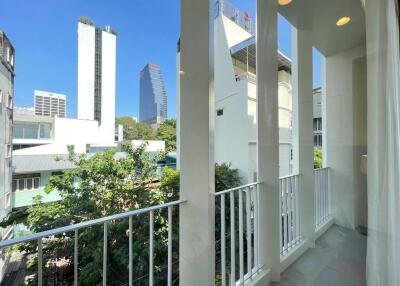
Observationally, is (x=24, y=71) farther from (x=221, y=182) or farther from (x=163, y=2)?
(x=221, y=182)

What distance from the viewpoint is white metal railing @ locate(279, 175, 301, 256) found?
2.32 metres

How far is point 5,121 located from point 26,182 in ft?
1.17

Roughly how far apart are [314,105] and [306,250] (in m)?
1.57

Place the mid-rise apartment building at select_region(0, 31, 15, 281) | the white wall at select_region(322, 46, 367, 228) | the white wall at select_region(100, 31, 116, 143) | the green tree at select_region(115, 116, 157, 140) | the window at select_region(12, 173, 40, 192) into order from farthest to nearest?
the white wall at select_region(322, 46, 367, 228) → the green tree at select_region(115, 116, 157, 140) → the white wall at select_region(100, 31, 116, 143) → the window at select_region(12, 173, 40, 192) → the mid-rise apartment building at select_region(0, 31, 15, 281)

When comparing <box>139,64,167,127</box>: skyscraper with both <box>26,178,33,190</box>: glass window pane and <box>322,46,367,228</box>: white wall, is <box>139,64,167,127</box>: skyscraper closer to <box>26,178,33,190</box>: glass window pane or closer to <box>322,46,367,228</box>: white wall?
<box>26,178,33,190</box>: glass window pane

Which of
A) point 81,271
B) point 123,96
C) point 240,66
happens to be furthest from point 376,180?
point 81,271

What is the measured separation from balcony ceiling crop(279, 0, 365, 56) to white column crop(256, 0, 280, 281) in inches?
17.9

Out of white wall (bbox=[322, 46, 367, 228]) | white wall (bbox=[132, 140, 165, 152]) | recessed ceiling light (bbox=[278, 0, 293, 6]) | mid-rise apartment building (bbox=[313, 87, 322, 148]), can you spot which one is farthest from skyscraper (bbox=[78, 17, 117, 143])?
mid-rise apartment building (bbox=[313, 87, 322, 148])

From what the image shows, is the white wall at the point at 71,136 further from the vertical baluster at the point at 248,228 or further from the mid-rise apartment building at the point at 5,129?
the vertical baluster at the point at 248,228

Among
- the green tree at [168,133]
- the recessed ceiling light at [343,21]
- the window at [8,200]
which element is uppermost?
the recessed ceiling light at [343,21]

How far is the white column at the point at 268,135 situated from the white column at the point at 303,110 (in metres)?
0.63

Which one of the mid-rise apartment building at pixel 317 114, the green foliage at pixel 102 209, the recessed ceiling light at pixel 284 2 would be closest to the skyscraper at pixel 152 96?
the green foliage at pixel 102 209

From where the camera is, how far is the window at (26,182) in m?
1.11

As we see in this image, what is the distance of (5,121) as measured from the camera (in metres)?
1.03
